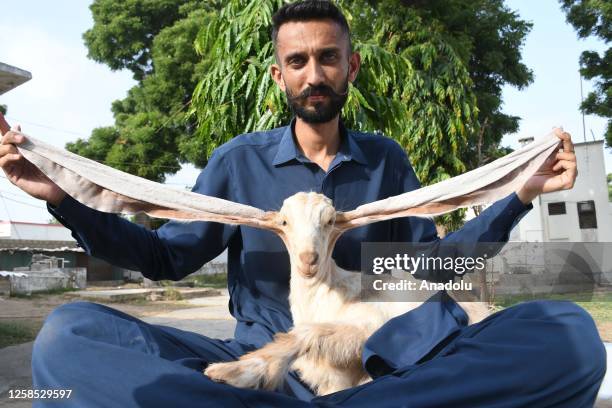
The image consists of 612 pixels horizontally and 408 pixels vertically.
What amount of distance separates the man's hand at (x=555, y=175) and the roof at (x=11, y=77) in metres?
6.00

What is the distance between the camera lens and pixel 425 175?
13.5 m

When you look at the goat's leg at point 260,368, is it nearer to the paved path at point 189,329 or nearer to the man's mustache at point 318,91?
the man's mustache at point 318,91

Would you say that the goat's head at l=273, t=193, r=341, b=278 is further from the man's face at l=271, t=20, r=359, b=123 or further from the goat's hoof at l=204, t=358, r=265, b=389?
the man's face at l=271, t=20, r=359, b=123

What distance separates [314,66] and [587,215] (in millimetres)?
23916

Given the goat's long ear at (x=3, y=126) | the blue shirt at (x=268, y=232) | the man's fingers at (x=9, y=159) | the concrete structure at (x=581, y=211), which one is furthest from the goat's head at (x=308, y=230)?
the concrete structure at (x=581, y=211)

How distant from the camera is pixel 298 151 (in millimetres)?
2943

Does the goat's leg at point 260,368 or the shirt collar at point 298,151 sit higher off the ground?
the shirt collar at point 298,151

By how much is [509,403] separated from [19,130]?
2.20 metres

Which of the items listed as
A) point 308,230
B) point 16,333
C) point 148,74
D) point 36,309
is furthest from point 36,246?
point 308,230

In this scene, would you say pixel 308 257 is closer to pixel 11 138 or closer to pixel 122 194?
pixel 122 194

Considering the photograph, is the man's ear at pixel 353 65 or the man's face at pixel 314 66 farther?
the man's ear at pixel 353 65

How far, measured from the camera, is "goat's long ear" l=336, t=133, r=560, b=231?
2.42 m

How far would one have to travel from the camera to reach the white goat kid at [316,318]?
1996mm

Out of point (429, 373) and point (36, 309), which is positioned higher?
point (429, 373)
